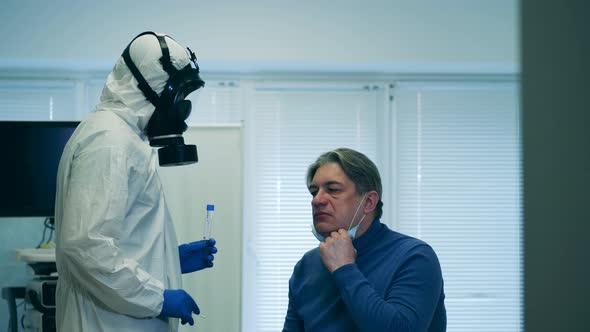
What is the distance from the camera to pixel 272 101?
407 centimetres

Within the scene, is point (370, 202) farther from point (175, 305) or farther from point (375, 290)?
point (175, 305)

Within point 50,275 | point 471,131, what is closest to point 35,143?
point 50,275

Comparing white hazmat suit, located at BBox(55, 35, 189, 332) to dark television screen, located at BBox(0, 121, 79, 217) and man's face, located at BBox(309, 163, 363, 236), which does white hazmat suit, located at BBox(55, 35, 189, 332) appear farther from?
dark television screen, located at BBox(0, 121, 79, 217)

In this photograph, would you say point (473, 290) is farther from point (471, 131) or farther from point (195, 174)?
point (195, 174)

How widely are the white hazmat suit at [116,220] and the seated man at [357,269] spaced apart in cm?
43

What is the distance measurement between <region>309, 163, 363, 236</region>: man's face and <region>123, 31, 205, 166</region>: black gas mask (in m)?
0.48

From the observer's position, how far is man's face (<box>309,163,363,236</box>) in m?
1.71

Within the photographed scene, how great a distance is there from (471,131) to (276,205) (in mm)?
1482

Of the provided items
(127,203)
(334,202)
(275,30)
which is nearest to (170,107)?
(127,203)

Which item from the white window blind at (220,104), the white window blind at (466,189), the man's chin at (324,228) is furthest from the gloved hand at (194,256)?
the white window blind at (466,189)

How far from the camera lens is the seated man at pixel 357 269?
1442mm

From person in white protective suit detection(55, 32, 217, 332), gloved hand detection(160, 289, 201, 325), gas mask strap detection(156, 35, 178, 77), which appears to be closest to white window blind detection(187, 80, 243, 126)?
person in white protective suit detection(55, 32, 217, 332)

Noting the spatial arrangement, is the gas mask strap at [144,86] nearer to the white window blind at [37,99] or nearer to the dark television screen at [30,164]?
the dark television screen at [30,164]

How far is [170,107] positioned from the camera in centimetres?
184
